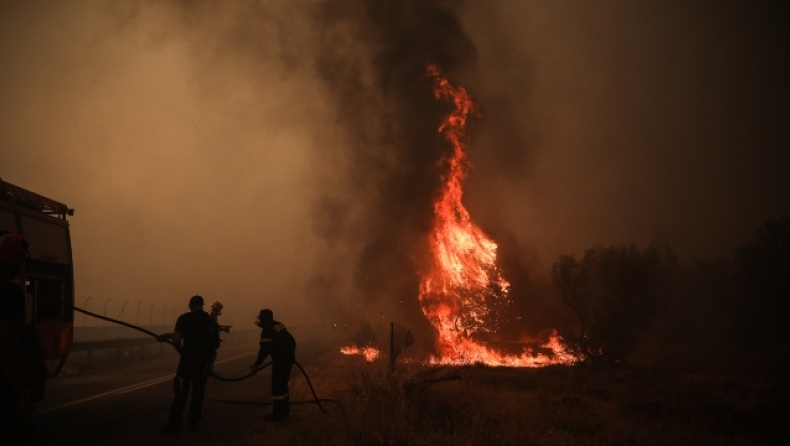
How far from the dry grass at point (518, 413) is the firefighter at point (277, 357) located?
403mm

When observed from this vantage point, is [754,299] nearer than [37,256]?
No

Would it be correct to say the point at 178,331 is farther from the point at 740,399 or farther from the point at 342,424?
the point at 740,399

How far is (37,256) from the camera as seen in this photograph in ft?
33.7

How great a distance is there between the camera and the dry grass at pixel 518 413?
8.84 meters

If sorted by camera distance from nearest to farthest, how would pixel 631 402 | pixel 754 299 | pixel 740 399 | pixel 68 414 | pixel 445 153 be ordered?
pixel 68 414 < pixel 631 402 < pixel 740 399 < pixel 445 153 < pixel 754 299

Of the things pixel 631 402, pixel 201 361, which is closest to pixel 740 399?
pixel 631 402

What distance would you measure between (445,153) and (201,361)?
70.7ft

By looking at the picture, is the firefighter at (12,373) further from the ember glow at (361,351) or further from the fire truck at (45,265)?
the ember glow at (361,351)

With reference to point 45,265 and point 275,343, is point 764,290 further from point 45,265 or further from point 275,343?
point 45,265

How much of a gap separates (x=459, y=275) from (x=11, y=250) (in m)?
24.2

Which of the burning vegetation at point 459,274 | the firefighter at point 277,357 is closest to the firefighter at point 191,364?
the firefighter at point 277,357

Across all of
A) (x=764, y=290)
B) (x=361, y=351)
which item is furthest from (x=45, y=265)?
(x=764, y=290)

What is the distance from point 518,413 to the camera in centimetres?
1170

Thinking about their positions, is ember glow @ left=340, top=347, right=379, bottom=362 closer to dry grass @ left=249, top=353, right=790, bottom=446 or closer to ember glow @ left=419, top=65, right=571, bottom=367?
ember glow @ left=419, top=65, right=571, bottom=367
